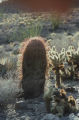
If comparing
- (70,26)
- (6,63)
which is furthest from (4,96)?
(70,26)

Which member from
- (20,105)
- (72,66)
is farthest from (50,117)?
(72,66)

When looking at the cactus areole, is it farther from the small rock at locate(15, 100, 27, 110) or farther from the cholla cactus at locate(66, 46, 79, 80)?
the cholla cactus at locate(66, 46, 79, 80)

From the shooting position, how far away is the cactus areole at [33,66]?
5.40 metres

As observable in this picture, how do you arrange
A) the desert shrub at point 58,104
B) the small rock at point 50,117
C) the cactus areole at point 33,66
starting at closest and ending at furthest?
the small rock at point 50,117, the desert shrub at point 58,104, the cactus areole at point 33,66

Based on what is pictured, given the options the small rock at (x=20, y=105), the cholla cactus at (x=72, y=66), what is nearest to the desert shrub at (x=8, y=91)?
the small rock at (x=20, y=105)

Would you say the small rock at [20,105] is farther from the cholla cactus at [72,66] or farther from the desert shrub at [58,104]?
the cholla cactus at [72,66]

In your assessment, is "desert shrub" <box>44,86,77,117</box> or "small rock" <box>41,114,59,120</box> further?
"desert shrub" <box>44,86,77,117</box>

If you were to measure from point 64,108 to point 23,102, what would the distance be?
3.34 ft

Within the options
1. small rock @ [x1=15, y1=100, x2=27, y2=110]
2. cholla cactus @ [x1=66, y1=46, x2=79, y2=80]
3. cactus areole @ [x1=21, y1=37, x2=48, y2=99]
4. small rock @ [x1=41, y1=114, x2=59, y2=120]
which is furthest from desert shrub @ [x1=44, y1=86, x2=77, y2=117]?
cholla cactus @ [x1=66, y1=46, x2=79, y2=80]

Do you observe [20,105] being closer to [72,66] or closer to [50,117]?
[50,117]

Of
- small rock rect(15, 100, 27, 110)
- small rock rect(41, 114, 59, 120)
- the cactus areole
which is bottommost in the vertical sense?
small rock rect(41, 114, 59, 120)

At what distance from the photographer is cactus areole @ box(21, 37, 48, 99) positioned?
5.40 metres

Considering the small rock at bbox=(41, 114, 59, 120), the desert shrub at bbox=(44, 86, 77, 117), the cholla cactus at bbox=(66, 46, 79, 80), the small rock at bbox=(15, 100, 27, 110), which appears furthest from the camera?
the cholla cactus at bbox=(66, 46, 79, 80)

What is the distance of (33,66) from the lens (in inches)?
216
